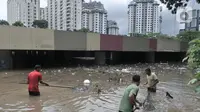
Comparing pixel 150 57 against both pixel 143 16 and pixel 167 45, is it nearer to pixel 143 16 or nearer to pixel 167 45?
pixel 167 45

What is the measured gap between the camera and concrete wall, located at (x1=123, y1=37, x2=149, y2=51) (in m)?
37.2

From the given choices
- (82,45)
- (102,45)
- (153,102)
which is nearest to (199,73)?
(153,102)

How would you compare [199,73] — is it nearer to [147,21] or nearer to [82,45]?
[82,45]

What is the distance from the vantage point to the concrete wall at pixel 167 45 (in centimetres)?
4331

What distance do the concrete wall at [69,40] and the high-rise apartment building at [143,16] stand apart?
43602 millimetres

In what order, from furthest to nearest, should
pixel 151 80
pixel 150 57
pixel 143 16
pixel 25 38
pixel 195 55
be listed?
pixel 143 16
pixel 150 57
pixel 25 38
pixel 151 80
pixel 195 55

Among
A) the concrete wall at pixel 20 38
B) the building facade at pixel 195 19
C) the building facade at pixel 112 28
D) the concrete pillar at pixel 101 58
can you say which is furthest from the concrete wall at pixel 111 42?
the building facade at pixel 112 28

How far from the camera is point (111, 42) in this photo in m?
34.8

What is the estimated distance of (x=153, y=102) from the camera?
11227 mm

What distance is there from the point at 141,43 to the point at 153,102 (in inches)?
1154

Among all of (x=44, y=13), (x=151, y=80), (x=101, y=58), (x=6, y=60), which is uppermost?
(x=44, y=13)

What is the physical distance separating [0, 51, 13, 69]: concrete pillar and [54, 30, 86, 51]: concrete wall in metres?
4.82

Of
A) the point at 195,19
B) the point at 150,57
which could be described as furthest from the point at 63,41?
the point at 150,57

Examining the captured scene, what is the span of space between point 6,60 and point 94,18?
53.6 metres
